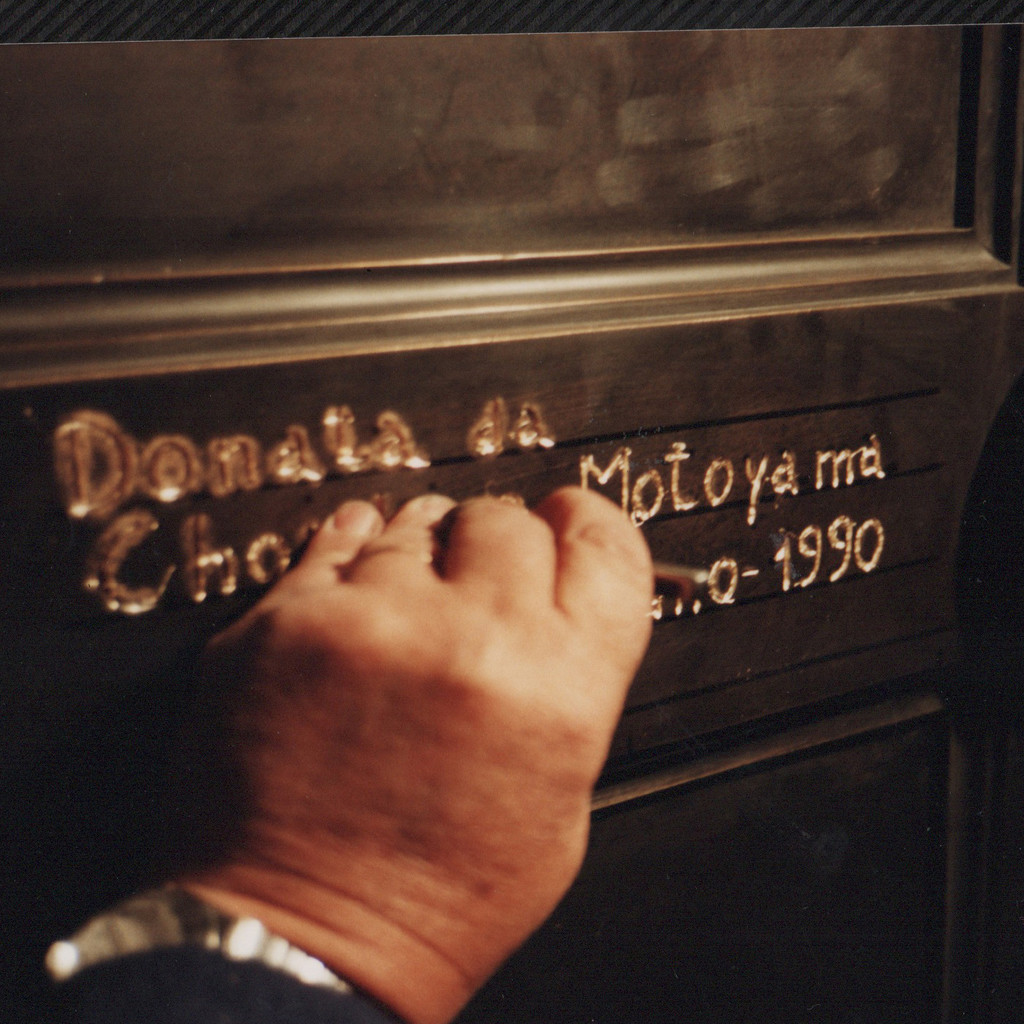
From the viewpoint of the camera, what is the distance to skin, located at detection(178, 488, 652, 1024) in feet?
1.30

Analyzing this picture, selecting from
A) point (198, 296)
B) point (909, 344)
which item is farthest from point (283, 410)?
point (909, 344)

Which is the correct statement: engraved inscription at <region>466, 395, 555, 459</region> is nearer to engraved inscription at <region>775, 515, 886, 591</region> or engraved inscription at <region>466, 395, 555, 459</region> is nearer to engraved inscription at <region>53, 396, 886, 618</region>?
engraved inscription at <region>53, 396, 886, 618</region>

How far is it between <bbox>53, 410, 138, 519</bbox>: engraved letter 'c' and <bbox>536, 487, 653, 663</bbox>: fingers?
0.20 m

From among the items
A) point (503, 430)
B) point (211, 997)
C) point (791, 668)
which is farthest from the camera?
point (791, 668)

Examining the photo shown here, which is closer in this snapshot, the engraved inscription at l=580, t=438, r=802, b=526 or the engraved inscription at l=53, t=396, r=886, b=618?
the engraved inscription at l=53, t=396, r=886, b=618

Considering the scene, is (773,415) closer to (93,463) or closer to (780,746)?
(780,746)

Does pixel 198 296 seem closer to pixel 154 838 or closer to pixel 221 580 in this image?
pixel 221 580

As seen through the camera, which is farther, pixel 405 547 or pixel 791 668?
pixel 791 668

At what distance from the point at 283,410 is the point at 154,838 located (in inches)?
8.0

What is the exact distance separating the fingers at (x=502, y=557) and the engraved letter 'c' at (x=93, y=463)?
146 mm

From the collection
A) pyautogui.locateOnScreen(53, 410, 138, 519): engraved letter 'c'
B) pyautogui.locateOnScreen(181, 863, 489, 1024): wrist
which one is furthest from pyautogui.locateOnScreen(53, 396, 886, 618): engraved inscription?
pyautogui.locateOnScreen(181, 863, 489, 1024): wrist

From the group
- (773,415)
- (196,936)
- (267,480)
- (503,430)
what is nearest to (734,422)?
(773,415)

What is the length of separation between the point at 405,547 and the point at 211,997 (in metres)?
0.20

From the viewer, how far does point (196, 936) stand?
15.2 inches
